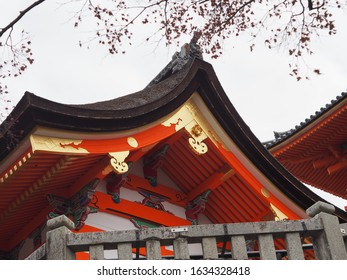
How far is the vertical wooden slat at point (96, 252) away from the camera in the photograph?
5125mm

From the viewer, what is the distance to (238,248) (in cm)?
527

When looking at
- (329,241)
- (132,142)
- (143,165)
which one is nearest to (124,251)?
(329,241)

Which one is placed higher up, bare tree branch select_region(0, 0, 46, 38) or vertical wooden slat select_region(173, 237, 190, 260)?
bare tree branch select_region(0, 0, 46, 38)

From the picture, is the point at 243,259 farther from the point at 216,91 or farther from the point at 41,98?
the point at 216,91

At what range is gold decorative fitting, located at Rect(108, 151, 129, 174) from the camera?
8.52 metres

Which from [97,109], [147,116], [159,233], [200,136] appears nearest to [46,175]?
[97,109]

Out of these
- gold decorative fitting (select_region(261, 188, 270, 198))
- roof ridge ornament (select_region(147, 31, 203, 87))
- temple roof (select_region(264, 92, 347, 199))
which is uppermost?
temple roof (select_region(264, 92, 347, 199))

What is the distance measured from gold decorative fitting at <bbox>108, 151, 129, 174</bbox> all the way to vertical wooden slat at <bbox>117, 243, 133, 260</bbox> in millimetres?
3353

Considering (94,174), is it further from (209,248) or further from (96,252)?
(209,248)

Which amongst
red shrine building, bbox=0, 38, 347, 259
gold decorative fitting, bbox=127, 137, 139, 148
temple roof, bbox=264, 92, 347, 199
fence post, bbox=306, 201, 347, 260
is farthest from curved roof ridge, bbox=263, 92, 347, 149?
fence post, bbox=306, 201, 347, 260

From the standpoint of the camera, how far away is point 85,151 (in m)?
8.21

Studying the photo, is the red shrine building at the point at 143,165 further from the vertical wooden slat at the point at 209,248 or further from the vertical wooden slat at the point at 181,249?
the vertical wooden slat at the point at 209,248

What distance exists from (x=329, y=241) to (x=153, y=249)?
1547 millimetres

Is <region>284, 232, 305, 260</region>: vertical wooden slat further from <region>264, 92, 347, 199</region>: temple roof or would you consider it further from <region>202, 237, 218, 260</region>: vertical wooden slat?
<region>264, 92, 347, 199</region>: temple roof
